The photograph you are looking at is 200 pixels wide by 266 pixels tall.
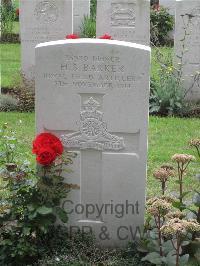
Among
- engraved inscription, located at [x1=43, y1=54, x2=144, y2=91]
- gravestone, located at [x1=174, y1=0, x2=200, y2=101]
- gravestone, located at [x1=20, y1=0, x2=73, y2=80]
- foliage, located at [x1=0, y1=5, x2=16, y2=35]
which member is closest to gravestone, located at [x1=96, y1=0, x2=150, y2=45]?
gravestone, located at [x1=174, y1=0, x2=200, y2=101]

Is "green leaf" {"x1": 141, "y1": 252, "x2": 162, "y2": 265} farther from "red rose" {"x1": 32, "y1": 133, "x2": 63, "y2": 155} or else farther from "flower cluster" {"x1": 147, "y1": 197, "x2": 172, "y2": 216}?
"red rose" {"x1": 32, "y1": 133, "x2": 63, "y2": 155}

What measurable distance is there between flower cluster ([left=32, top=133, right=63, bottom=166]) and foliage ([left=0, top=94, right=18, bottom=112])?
4985 millimetres

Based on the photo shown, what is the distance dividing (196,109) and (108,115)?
5050mm

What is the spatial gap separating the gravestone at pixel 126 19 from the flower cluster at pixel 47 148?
227 inches

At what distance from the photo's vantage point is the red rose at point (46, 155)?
13.3 ft

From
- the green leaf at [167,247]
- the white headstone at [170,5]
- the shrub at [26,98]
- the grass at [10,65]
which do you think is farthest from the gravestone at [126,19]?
the white headstone at [170,5]

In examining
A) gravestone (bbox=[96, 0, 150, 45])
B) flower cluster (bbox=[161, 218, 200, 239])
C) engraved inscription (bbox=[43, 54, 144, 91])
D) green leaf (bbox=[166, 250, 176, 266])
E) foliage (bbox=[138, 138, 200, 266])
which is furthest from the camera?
gravestone (bbox=[96, 0, 150, 45])

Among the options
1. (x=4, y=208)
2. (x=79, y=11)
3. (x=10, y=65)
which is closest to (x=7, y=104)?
(x=10, y=65)

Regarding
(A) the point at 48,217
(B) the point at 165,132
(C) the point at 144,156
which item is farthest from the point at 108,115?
(B) the point at 165,132

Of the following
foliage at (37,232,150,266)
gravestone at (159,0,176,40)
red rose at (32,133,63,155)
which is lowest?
foliage at (37,232,150,266)

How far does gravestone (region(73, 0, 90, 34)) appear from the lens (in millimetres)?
16625

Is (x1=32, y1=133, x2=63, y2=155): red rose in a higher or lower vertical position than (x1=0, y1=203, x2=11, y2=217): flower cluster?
higher

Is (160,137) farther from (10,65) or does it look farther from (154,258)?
(10,65)

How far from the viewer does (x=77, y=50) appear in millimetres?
4301
